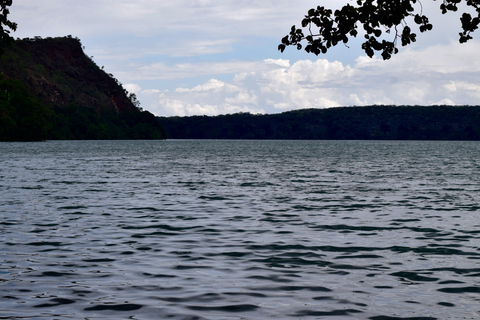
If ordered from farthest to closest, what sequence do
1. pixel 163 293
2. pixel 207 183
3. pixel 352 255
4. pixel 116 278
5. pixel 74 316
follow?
pixel 207 183
pixel 352 255
pixel 116 278
pixel 163 293
pixel 74 316

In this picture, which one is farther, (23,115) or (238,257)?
(23,115)

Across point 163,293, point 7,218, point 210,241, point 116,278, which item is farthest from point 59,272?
point 7,218

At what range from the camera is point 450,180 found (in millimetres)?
49625

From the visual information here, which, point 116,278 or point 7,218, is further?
point 7,218

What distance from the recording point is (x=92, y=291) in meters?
12.9

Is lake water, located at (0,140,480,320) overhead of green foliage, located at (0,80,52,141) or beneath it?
beneath

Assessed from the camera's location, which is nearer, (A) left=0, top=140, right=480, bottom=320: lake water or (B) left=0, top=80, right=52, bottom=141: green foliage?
(A) left=0, top=140, right=480, bottom=320: lake water

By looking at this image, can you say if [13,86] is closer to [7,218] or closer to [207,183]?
[207,183]

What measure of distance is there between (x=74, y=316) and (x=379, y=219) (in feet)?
54.8

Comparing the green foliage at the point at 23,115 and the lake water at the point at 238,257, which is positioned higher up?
the green foliage at the point at 23,115

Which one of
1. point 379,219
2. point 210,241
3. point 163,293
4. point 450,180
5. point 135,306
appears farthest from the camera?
point 450,180

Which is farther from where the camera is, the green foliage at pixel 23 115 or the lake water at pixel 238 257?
the green foliage at pixel 23 115

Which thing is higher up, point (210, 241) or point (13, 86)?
point (13, 86)

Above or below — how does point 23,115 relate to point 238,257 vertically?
above
